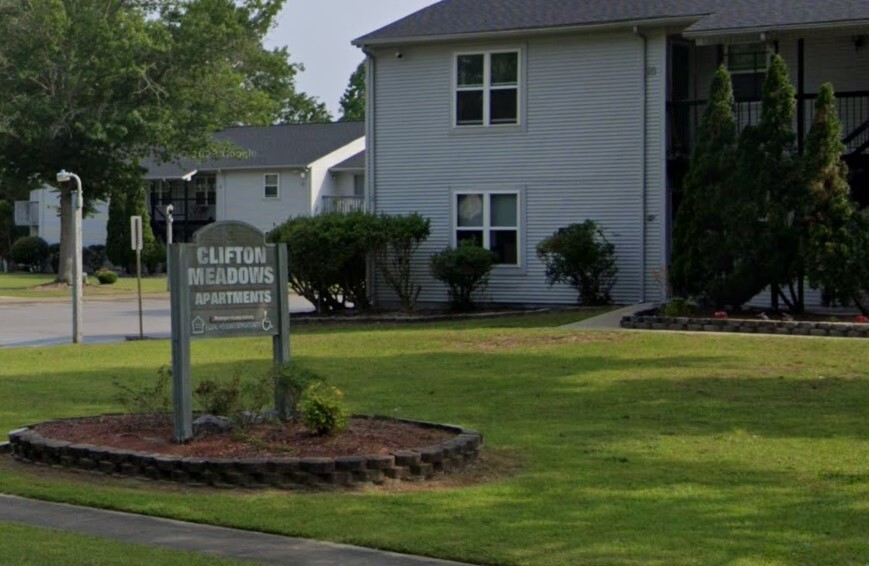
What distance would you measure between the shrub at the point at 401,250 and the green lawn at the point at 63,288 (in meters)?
20.1

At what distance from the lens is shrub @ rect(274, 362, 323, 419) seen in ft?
36.2

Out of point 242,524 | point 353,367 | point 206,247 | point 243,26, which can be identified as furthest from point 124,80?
point 242,524

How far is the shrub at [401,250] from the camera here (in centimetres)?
2736

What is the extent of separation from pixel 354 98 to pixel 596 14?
8027cm

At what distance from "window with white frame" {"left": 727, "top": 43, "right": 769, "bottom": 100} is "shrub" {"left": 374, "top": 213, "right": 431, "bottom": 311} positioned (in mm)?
6985

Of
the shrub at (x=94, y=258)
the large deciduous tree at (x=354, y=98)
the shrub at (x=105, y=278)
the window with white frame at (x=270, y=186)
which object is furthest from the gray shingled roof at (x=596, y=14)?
the large deciduous tree at (x=354, y=98)

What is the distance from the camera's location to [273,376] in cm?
1139

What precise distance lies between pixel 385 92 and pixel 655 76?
616 centimetres

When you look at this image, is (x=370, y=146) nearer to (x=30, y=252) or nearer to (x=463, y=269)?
(x=463, y=269)

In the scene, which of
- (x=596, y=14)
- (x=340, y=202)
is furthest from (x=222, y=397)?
(x=340, y=202)

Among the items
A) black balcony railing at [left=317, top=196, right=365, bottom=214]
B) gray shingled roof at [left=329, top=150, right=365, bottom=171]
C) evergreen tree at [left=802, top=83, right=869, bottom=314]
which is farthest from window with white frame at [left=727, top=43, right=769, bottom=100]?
gray shingled roof at [left=329, top=150, right=365, bottom=171]

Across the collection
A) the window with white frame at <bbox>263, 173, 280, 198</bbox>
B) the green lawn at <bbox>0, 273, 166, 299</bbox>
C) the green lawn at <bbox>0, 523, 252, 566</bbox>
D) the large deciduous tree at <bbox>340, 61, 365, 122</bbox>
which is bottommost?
the green lawn at <bbox>0, 523, 252, 566</bbox>

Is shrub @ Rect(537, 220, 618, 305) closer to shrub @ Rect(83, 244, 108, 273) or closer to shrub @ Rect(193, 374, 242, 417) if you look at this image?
shrub @ Rect(193, 374, 242, 417)

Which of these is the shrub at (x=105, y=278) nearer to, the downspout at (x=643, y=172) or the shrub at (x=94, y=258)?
the shrub at (x=94, y=258)
